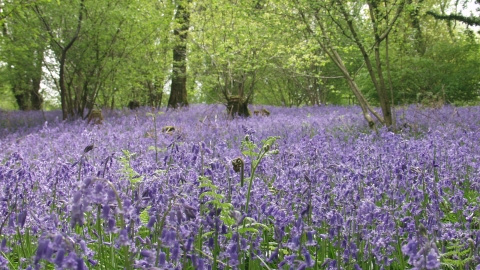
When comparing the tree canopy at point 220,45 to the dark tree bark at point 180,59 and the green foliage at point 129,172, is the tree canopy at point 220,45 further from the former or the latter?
the green foliage at point 129,172

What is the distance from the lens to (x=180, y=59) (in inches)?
722

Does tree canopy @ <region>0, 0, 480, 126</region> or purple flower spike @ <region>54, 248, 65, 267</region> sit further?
tree canopy @ <region>0, 0, 480, 126</region>

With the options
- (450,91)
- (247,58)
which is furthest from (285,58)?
(450,91)

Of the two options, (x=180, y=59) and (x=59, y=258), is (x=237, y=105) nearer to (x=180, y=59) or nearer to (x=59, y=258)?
(x=180, y=59)

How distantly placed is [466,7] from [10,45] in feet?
55.8

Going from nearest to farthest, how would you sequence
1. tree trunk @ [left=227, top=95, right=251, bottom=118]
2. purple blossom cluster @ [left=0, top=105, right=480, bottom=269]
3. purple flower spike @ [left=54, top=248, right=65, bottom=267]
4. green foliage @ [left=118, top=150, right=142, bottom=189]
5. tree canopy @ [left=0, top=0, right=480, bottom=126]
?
purple flower spike @ [left=54, top=248, right=65, bottom=267], purple blossom cluster @ [left=0, top=105, right=480, bottom=269], green foliage @ [left=118, top=150, right=142, bottom=189], tree canopy @ [left=0, top=0, right=480, bottom=126], tree trunk @ [left=227, top=95, right=251, bottom=118]

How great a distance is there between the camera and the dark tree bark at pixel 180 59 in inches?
672

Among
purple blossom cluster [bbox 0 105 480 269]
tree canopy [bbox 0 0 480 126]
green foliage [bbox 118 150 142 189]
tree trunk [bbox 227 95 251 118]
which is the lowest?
purple blossom cluster [bbox 0 105 480 269]

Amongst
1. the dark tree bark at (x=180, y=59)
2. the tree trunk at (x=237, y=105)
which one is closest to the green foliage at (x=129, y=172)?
the tree trunk at (x=237, y=105)

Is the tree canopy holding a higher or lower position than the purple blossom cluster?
higher

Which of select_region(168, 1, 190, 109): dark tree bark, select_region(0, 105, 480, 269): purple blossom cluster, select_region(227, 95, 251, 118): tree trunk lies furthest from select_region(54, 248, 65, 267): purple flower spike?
select_region(168, 1, 190, 109): dark tree bark

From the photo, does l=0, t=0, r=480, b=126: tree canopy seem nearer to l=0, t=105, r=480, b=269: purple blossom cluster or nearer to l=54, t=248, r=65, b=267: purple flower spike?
l=0, t=105, r=480, b=269: purple blossom cluster

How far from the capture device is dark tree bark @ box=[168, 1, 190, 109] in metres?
17.1

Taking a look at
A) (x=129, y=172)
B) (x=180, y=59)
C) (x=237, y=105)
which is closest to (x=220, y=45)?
(x=237, y=105)
